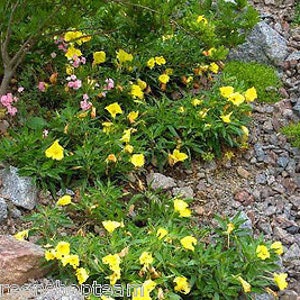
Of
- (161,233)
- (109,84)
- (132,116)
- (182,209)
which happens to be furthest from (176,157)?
(161,233)

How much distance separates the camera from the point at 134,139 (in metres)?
4.80

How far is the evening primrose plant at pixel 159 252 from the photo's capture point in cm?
377

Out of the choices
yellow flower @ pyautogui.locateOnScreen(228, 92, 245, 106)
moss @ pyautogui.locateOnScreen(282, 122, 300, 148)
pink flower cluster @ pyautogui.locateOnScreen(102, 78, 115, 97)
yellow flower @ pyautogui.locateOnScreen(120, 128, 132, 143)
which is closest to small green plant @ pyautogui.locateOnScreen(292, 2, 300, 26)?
moss @ pyautogui.locateOnScreen(282, 122, 300, 148)

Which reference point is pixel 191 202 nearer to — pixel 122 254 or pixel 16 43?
pixel 122 254

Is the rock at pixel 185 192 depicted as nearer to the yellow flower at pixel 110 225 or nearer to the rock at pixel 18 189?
the yellow flower at pixel 110 225

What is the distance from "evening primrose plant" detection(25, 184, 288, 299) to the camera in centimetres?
377

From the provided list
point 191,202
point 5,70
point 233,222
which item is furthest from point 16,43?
point 233,222

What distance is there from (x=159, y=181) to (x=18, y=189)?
99 cm

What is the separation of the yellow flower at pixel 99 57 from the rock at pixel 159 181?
108 centimetres

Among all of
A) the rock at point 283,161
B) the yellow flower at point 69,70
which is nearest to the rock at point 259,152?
the rock at point 283,161

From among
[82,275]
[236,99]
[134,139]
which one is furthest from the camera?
[236,99]

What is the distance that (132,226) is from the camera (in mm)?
4188

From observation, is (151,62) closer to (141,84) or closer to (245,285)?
(141,84)

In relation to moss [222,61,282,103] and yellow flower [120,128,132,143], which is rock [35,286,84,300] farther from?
moss [222,61,282,103]
